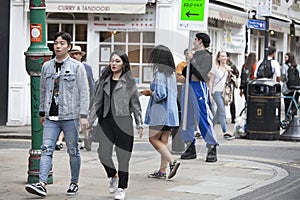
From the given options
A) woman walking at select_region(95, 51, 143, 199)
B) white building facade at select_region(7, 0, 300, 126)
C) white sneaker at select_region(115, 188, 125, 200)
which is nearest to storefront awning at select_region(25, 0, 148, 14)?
white building facade at select_region(7, 0, 300, 126)

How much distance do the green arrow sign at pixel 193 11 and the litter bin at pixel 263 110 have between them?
4363 millimetres

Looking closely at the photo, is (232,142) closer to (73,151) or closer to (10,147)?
(10,147)

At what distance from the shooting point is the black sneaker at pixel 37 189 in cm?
872

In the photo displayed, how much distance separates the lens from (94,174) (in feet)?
36.1

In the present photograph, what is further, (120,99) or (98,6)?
(98,6)

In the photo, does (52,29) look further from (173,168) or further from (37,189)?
(37,189)

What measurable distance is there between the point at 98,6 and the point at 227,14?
4.61 m

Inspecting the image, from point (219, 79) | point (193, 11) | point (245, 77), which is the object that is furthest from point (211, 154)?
point (245, 77)

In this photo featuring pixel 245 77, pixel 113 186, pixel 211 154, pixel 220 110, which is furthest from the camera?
pixel 245 77

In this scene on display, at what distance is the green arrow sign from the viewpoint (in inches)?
496

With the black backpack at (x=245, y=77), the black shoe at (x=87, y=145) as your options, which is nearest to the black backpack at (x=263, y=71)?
the black backpack at (x=245, y=77)

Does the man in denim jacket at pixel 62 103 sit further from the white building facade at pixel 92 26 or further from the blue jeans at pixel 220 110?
the white building facade at pixel 92 26

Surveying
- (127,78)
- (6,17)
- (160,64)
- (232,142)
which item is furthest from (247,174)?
(6,17)

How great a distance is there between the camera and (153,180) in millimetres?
10500
